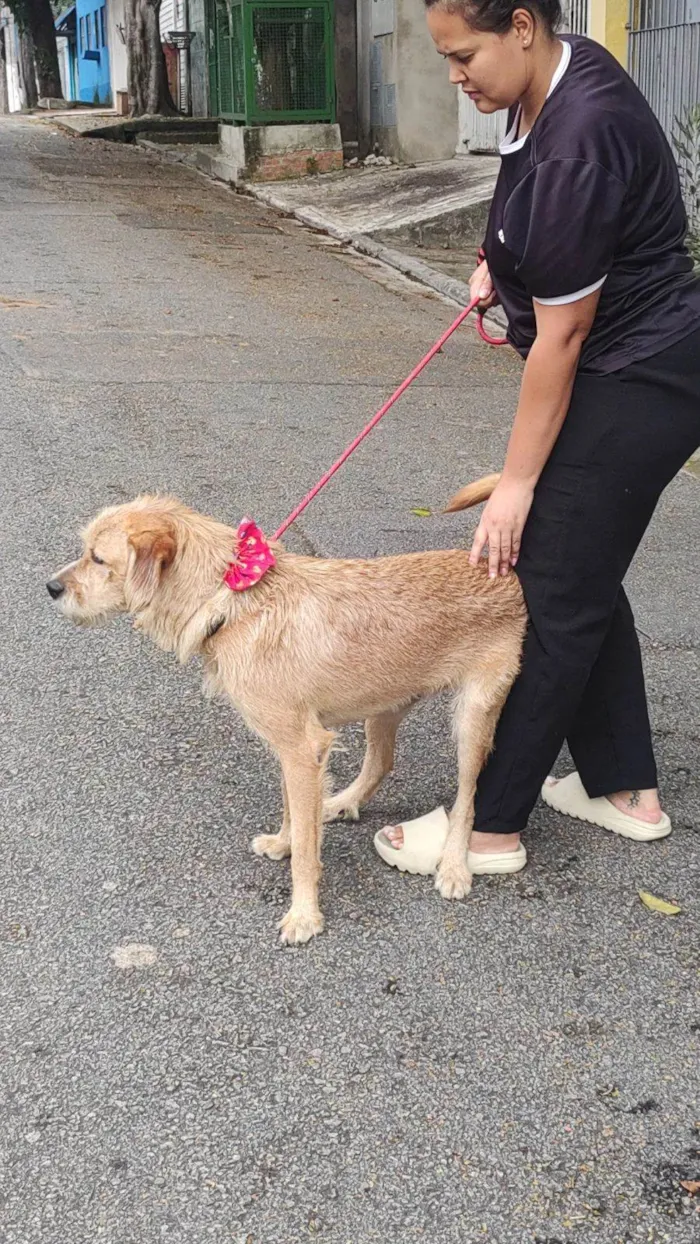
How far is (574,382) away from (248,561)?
0.89m

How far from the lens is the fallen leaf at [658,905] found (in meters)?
3.23

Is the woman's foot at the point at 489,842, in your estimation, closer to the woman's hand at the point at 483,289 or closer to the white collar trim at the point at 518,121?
the woman's hand at the point at 483,289

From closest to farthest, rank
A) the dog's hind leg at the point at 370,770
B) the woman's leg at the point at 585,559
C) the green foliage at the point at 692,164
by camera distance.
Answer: the woman's leg at the point at 585,559
the dog's hind leg at the point at 370,770
the green foliage at the point at 692,164

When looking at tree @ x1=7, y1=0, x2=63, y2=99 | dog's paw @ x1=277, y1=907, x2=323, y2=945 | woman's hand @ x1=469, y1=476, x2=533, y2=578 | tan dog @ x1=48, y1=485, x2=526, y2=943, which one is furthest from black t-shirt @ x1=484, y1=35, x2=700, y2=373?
tree @ x1=7, y1=0, x2=63, y2=99

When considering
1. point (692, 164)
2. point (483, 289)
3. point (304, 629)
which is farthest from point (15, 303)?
point (304, 629)

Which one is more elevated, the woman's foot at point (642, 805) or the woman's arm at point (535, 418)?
the woman's arm at point (535, 418)

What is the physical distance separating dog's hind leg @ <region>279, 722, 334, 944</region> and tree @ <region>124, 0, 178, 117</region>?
27.0 m

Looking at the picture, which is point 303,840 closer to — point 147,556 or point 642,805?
point 147,556

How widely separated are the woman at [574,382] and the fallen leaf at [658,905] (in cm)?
28

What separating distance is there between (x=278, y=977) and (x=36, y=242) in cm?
1245

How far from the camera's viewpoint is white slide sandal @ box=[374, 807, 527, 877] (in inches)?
132

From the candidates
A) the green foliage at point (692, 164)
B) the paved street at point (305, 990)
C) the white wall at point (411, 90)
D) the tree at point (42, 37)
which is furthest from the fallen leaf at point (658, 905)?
the tree at point (42, 37)

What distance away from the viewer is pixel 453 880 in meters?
3.31

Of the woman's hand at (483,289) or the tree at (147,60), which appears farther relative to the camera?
the tree at (147,60)
